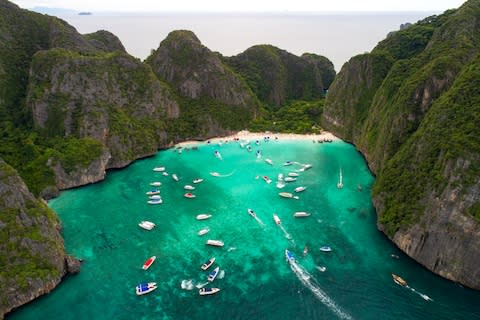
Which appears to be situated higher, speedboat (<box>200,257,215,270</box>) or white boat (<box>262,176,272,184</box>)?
white boat (<box>262,176,272,184</box>)

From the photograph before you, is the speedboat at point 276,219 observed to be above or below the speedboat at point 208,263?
above

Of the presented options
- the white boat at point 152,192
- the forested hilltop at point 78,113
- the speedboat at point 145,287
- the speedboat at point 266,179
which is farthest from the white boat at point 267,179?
the speedboat at point 145,287

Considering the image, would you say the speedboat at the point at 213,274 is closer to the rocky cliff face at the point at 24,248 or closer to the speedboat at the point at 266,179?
the rocky cliff face at the point at 24,248

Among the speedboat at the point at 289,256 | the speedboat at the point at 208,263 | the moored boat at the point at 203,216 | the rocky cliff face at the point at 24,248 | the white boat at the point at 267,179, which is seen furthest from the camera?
the white boat at the point at 267,179

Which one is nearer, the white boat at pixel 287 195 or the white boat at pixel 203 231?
the white boat at pixel 203 231

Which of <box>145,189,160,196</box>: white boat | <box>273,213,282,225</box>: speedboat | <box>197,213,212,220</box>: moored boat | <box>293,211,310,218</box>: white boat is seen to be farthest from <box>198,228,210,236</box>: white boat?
<box>145,189,160,196</box>: white boat

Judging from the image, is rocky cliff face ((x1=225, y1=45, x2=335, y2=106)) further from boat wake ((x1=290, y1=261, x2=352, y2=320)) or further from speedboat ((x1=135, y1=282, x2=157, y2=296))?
Result: speedboat ((x1=135, y1=282, x2=157, y2=296))

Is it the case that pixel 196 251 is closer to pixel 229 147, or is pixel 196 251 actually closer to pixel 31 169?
pixel 31 169

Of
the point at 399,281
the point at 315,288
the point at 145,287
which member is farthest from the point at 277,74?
the point at 145,287
